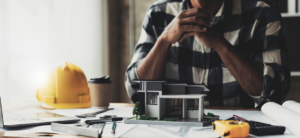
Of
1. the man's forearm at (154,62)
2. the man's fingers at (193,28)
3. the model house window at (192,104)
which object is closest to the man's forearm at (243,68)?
the man's fingers at (193,28)

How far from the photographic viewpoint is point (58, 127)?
22.8 inches

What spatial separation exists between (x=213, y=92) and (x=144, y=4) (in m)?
1.28

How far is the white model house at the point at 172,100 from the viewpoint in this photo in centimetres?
67

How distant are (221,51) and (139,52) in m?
0.41

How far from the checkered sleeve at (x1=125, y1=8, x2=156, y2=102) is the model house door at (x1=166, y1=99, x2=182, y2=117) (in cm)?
47

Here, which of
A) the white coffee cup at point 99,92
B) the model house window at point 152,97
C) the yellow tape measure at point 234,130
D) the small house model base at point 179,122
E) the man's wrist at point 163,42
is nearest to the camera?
the yellow tape measure at point 234,130

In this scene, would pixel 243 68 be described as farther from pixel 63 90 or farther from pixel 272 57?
pixel 63 90

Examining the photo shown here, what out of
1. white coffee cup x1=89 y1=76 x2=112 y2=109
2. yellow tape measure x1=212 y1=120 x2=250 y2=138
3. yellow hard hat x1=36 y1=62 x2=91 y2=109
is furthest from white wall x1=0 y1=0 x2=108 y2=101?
yellow tape measure x1=212 y1=120 x2=250 y2=138

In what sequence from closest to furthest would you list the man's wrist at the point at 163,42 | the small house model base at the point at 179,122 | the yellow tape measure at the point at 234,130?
1. the yellow tape measure at the point at 234,130
2. the small house model base at the point at 179,122
3. the man's wrist at the point at 163,42

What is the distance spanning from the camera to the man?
106cm

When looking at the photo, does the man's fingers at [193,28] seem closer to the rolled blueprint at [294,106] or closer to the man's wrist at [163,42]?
the man's wrist at [163,42]

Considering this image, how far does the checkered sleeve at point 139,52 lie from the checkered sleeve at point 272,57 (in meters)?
0.51

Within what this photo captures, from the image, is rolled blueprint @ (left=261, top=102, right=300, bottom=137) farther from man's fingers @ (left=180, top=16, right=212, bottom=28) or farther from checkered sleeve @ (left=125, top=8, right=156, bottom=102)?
checkered sleeve @ (left=125, top=8, right=156, bottom=102)

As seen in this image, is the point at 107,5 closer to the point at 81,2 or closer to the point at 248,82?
the point at 81,2
